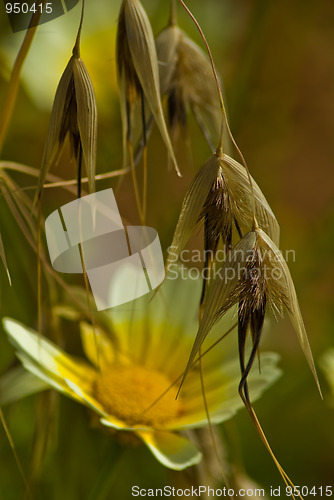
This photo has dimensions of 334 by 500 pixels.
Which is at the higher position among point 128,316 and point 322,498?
point 128,316

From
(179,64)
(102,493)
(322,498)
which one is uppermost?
(179,64)

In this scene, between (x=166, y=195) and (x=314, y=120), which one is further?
(x=314, y=120)

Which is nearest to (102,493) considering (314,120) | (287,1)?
(287,1)

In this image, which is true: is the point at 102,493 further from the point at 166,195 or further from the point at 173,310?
the point at 166,195

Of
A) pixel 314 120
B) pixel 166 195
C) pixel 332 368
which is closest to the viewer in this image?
pixel 332 368

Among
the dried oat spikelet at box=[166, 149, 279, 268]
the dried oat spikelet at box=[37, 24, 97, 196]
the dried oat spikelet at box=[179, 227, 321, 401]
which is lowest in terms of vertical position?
the dried oat spikelet at box=[179, 227, 321, 401]

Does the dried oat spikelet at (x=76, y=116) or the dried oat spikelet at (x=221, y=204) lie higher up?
the dried oat spikelet at (x=76, y=116)

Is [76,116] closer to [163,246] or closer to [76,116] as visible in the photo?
[76,116]
